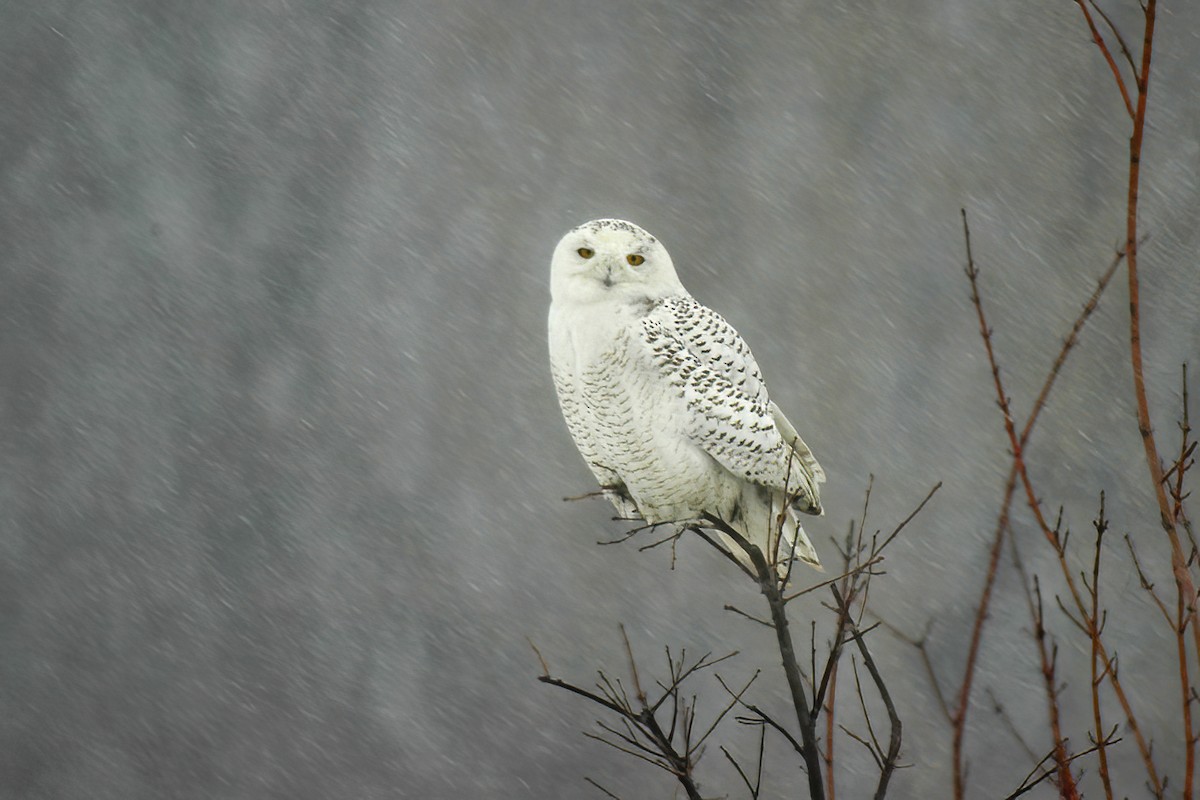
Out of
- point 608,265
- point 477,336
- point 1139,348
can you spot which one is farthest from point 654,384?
point 477,336

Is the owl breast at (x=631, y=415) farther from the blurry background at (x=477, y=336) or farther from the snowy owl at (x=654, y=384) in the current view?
the blurry background at (x=477, y=336)

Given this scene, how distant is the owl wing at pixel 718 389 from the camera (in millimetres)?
1595

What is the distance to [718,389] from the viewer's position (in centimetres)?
163

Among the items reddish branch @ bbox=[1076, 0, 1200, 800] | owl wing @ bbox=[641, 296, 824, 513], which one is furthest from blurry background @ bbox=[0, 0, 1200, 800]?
reddish branch @ bbox=[1076, 0, 1200, 800]

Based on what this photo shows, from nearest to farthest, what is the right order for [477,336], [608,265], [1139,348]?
[1139,348], [608,265], [477,336]

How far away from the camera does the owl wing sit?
159 centimetres

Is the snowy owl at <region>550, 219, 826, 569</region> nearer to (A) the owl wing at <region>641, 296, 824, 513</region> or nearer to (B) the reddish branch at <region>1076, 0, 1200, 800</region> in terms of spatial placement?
(A) the owl wing at <region>641, 296, 824, 513</region>

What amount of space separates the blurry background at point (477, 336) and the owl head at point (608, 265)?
1.06 meters

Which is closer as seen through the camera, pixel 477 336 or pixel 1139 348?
pixel 1139 348

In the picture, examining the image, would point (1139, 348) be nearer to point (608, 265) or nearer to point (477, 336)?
point (608, 265)

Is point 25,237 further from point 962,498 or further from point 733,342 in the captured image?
point 962,498

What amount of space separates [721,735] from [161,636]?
4.14ft

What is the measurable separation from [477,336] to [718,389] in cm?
119

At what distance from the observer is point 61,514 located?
8.73ft
